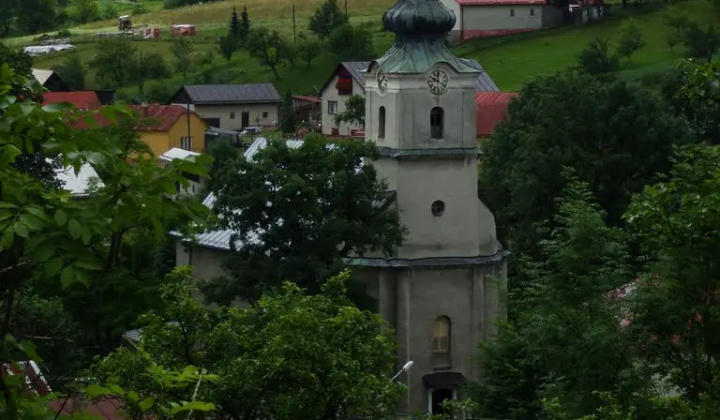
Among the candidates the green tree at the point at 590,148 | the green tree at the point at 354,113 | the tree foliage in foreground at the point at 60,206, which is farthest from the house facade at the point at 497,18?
the tree foliage in foreground at the point at 60,206

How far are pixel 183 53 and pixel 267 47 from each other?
24.2 feet

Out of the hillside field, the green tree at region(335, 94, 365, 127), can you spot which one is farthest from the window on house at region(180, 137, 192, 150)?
the hillside field

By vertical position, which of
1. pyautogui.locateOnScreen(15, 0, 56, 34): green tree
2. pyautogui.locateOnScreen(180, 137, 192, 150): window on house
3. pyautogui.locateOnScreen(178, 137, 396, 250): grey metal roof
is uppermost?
pyautogui.locateOnScreen(15, 0, 56, 34): green tree

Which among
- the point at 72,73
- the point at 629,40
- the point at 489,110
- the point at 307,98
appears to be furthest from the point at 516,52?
the point at 72,73

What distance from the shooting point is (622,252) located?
24.4 meters

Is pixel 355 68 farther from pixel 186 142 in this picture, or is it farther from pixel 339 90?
pixel 186 142

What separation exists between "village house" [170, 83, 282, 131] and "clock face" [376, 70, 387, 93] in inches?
1997

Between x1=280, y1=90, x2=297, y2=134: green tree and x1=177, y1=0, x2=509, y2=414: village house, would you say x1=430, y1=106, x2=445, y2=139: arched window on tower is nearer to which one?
x1=177, y1=0, x2=509, y2=414: village house

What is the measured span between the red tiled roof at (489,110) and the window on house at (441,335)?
116 ft

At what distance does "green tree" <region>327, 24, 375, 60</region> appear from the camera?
98.5 metres

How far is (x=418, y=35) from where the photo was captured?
134 ft

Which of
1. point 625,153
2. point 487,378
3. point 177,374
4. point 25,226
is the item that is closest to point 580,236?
point 487,378

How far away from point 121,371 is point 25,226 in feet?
40.0

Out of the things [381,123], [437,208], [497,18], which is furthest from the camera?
[497,18]
